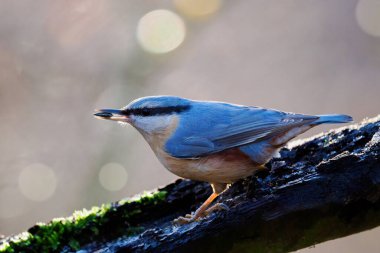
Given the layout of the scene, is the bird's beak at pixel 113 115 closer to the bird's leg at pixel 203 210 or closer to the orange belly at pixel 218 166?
the orange belly at pixel 218 166

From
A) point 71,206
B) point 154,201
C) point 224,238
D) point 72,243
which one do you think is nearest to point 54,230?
point 72,243

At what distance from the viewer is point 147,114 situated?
223 cm

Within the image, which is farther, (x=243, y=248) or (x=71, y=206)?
(x=71, y=206)

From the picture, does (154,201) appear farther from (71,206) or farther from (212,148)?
(71,206)

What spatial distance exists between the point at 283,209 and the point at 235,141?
519 millimetres

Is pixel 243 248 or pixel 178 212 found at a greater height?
pixel 178 212

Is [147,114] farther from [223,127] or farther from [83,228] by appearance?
[83,228]

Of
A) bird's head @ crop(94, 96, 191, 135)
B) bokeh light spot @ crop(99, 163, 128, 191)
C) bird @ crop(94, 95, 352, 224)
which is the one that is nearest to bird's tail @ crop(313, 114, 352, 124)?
bird @ crop(94, 95, 352, 224)

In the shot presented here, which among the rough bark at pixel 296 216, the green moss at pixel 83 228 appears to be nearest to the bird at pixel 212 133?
the rough bark at pixel 296 216

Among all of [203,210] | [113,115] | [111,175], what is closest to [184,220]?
[203,210]

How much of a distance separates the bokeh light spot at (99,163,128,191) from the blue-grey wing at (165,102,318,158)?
2157 mm

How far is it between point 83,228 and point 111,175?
1873 mm

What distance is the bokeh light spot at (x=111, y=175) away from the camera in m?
4.26

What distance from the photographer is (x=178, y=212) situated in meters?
2.48
